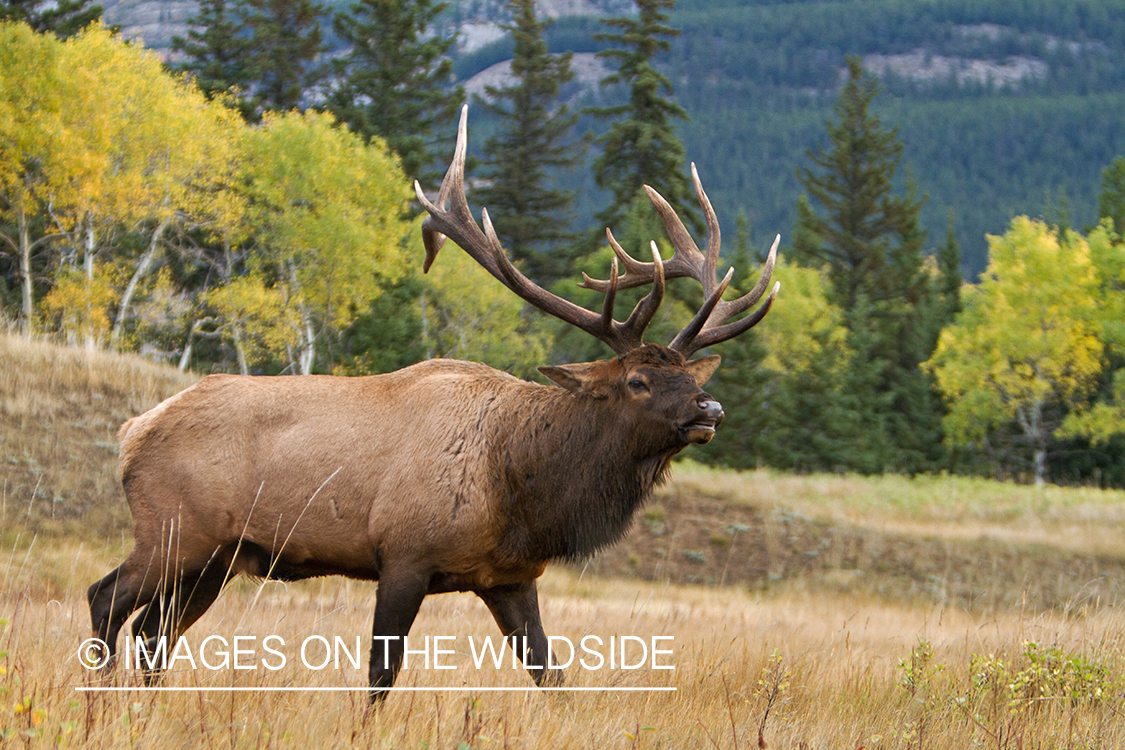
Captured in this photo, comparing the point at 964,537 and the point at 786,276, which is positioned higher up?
the point at 786,276

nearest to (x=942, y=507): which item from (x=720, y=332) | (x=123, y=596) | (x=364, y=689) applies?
(x=720, y=332)

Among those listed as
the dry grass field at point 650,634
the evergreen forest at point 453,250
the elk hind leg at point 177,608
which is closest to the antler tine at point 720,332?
the dry grass field at point 650,634

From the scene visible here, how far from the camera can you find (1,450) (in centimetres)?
1296

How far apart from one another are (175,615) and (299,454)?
3.27 ft

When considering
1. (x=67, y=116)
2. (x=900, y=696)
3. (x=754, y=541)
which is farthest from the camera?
(x=67, y=116)

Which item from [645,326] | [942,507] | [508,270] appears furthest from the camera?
[942,507]

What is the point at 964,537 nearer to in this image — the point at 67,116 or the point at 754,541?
the point at 754,541

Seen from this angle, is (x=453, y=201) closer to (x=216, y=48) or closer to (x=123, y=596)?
(x=123, y=596)

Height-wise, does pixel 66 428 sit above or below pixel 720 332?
below

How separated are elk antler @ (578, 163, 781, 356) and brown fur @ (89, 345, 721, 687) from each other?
0.22m

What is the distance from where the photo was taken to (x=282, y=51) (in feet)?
147

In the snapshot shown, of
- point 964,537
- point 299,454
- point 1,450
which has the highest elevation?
point 299,454

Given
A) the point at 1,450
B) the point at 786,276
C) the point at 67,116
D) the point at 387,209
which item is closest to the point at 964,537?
the point at 1,450

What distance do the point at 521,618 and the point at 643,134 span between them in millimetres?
35916
